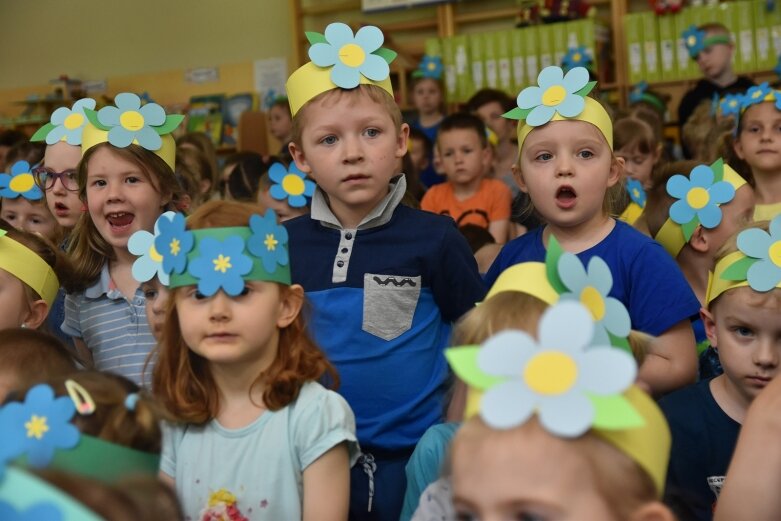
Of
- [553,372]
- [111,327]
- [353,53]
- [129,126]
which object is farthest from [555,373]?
[129,126]

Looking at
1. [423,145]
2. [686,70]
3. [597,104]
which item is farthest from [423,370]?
[686,70]

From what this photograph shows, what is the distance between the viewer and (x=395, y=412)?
7.91 ft

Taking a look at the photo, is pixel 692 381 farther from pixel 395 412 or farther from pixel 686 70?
pixel 686 70

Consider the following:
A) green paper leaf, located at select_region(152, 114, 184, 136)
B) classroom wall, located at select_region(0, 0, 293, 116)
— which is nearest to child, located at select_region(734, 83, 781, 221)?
green paper leaf, located at select_region(152, 114, 184, 136)

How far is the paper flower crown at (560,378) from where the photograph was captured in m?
1.25

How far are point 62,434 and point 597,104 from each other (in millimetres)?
1720

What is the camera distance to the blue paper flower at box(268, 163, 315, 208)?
12.2 feet

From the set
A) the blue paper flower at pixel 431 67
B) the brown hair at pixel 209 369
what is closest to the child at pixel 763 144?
the brown hair at pixel 209 369

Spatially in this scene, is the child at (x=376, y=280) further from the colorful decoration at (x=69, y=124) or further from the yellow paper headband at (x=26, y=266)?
the colorful decoration at (x=69, y=124)

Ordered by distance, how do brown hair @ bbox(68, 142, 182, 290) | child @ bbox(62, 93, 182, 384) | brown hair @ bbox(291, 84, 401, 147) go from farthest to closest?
brown hair @ bbox(68, 142, 182, 290) → child @ bbox(62, 93, 182, 384) → brown hair @ bbox(291, 84, 401, 147)

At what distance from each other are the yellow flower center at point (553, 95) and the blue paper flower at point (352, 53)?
0.44 m

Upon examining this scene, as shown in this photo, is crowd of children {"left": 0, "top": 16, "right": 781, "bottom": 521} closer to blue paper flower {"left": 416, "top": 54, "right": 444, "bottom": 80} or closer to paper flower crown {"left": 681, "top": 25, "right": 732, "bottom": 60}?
paper flower crown {"left": 681, "top": 25, "right": 732, "bottom": 60}

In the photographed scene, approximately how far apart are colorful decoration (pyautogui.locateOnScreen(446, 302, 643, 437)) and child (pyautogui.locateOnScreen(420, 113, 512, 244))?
350 centimetres

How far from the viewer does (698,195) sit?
314cm
